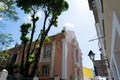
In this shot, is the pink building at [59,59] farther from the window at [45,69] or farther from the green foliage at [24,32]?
the green foliage at [24,32]

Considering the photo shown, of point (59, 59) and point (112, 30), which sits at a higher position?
point (59, 59)

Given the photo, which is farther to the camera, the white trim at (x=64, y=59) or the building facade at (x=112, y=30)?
the white trim at (x=64, y=59)

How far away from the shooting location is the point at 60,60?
20.8 m

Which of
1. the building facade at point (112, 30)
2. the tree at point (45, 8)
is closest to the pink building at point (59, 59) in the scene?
the tree at point (45, 8)

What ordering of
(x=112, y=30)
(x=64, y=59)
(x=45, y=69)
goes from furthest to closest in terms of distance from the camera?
(x=45, y=69) < (x=64, y=59) < (x=112, y=30)

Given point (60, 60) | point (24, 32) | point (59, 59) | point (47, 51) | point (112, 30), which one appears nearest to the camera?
point (112, 30)

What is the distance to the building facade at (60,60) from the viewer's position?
20.1 metres

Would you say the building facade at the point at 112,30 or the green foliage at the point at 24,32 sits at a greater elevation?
the green foliage at the point at 24,32

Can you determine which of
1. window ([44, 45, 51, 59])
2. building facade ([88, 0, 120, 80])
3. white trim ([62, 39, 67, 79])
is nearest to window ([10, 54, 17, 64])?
window ([44, 45, 51, 59])

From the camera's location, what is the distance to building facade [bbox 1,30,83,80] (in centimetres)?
2009

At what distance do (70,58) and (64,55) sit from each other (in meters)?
1.60

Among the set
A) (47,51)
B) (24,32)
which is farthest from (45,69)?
(24,32)

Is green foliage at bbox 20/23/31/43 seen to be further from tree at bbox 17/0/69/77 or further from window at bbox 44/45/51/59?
window at bbox 44/45/51/59

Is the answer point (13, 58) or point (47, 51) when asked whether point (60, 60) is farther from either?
point (13, 58)
